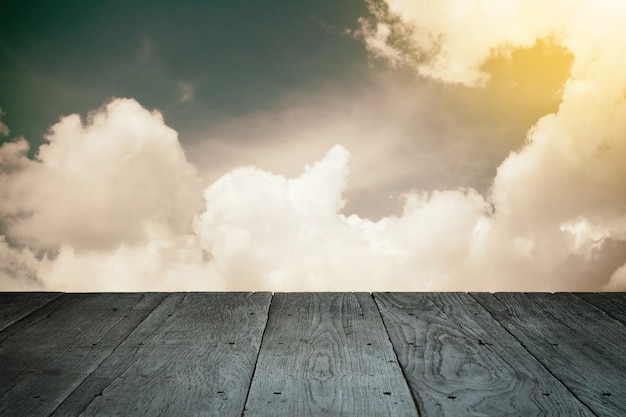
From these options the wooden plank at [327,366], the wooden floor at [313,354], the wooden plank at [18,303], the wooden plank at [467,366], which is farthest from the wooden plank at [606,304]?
the wooden plank at [18,303]

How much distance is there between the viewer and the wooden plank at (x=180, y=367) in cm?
120

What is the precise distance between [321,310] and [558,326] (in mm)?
788

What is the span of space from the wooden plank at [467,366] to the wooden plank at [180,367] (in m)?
0.43

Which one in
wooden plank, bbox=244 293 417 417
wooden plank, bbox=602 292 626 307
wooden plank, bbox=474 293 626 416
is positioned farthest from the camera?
wooden plank, bbox=602 292 626 307

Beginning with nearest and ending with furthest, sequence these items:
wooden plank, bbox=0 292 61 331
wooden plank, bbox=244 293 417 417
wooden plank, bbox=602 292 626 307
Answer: wooden plank, bbox=244 293 417 417 → wooden plank, bbox=0 292 61 331 → wooden plank, bbox=602 292 626 307

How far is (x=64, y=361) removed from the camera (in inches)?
58.1

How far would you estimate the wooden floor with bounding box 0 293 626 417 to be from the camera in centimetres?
121

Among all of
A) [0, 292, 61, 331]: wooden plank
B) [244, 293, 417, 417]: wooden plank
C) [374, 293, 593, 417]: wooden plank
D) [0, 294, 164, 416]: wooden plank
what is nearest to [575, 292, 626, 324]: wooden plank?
[374, 293, 593, 417]: wooden plank

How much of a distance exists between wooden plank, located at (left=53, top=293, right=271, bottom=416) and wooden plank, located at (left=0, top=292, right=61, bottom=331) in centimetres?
47

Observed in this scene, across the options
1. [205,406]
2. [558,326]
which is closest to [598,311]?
[558,326]

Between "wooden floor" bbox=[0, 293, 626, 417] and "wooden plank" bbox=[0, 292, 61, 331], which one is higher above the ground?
"wooden plank" bbox=[0, 292, 61, 331]

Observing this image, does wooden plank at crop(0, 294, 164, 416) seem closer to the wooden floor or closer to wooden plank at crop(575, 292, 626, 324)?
the wooden floor

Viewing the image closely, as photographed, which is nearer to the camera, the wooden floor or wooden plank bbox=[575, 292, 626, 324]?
the wooden floor

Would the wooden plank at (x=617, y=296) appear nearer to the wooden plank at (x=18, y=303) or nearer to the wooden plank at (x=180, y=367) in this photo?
the wooden plank at (x=180, y=367)
